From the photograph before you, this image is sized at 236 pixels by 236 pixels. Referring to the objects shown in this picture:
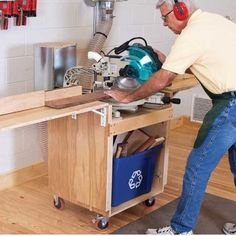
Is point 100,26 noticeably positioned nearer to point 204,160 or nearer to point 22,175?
point 22,175

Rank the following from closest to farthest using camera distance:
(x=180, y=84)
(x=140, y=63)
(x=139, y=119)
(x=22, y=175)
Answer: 1. (x=140, y=63)
2. (x=139, y=119)
3. (x=180, y=84)
4. (x=22, y=175)

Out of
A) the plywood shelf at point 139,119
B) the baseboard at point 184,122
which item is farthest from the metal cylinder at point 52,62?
the baseboard at point 184,122

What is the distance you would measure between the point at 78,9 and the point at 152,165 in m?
1.30

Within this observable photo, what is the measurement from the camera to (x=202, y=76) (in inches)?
92.5

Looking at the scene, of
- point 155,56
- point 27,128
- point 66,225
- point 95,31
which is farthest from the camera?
point 95,31

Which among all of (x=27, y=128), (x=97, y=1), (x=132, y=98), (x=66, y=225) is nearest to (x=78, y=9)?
(x=97, y=1)

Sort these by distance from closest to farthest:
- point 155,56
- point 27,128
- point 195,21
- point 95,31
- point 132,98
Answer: point 195,21 → point 132,98 → point 155,56 → point 27,128 → point 95,31

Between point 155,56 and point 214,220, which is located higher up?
point 155,56

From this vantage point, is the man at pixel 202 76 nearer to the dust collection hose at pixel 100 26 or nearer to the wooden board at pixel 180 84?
the wooden board at pixel 180 84

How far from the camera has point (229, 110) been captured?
2.33 m

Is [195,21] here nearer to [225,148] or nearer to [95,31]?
[225,148]

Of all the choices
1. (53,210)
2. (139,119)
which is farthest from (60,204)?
(139,119)

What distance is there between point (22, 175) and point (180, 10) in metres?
1.72

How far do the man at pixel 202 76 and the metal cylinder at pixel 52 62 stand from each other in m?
0.53
